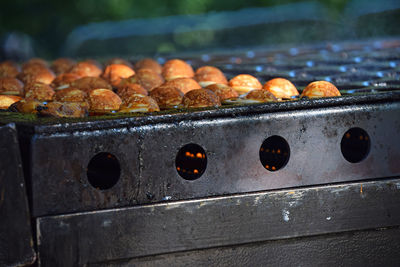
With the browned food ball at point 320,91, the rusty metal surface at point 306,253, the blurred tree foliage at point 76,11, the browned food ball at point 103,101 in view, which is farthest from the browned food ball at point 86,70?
the blurred tree foliage at point 76,11

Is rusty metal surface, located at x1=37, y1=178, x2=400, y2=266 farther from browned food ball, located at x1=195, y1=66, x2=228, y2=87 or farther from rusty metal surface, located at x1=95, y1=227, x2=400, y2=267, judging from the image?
browned food ball, located at x1=195, y1=66, x2=228, y2=87

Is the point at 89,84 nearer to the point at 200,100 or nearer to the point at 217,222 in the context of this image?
the point at 200,100

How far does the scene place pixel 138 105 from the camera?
196 centimetres

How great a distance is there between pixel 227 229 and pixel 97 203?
46cm

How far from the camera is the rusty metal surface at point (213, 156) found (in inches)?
63.9

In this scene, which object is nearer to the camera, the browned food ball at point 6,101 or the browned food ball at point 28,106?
the browned food ball at point 28,106

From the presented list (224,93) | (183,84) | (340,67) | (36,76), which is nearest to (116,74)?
(36,76)

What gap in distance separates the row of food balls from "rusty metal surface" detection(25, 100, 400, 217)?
0.27m

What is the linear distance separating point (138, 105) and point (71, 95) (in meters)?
0.41

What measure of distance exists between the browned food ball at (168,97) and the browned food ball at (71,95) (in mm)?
296

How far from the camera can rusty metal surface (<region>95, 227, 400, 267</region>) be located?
1.80m

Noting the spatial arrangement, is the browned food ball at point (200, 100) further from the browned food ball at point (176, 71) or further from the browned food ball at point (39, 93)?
the browned food ball at point (176, 71)

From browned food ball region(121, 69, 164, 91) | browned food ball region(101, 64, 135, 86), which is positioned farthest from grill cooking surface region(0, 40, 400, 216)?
browned food ball region(101, 64, 135, 86)

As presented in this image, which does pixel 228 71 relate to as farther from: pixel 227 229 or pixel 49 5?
pixel 49 5
